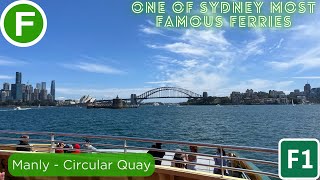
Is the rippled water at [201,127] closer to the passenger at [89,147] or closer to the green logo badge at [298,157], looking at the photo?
the passenger at [89,147]

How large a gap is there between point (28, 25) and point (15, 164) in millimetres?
3039

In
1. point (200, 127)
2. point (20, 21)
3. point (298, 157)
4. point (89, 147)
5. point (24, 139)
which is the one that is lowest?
point (200, 127)

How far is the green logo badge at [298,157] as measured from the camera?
14.3ft

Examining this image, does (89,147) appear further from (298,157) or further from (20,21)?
(298,157)

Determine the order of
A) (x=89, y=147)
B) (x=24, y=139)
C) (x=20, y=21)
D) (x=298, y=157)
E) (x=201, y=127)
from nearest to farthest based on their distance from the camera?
(x=298, y=157) → (x=20, y=21) → (x=24, y=139) → (x=89, y=147) → (x=201, y=127)

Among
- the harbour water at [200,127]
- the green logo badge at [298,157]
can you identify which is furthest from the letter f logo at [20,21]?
the harbour water at [200,127]

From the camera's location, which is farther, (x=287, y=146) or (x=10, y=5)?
(x=10, y=5)

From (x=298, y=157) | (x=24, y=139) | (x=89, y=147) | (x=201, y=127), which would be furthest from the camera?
(x=201, y=127)

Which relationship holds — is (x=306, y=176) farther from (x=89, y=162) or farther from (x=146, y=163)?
(x=89, y=162)

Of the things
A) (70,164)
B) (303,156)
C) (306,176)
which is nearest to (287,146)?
(303,156)

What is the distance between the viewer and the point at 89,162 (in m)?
6.52

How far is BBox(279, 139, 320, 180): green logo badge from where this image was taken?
4.37 m

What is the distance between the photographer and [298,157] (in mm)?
4508

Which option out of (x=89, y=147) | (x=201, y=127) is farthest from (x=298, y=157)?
(x=201, y=127)
